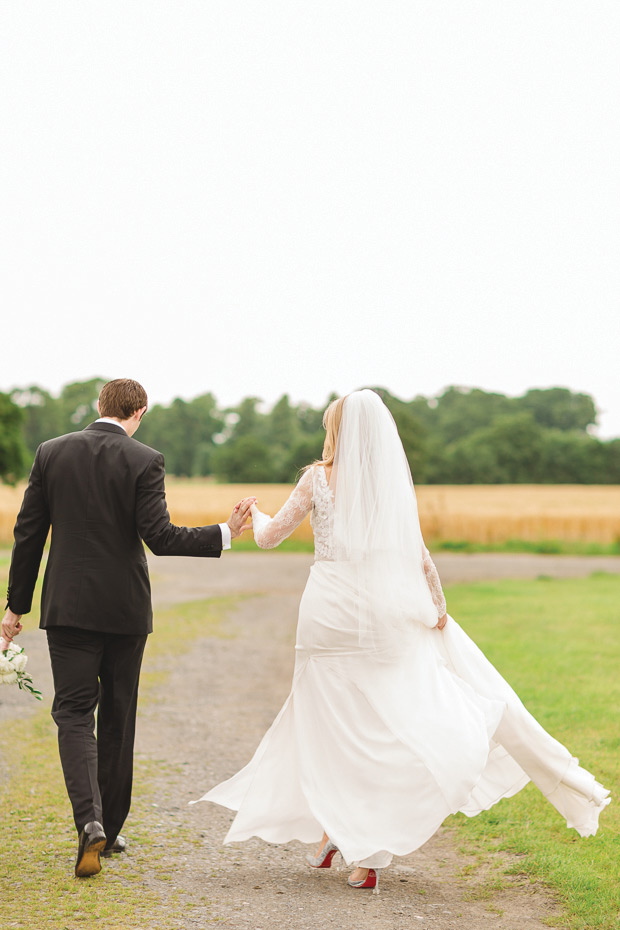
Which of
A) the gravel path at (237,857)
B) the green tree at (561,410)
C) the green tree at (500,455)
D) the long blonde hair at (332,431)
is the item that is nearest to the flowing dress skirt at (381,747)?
the gravel path at (237,857)

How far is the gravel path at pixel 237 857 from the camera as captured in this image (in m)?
4.04

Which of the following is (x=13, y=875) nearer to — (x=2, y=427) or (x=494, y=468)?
(x=2, y=427)

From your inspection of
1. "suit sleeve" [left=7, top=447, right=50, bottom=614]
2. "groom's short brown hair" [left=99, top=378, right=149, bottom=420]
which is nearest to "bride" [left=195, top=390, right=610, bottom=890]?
"groom's short brown hair" [left=99, top=378, right=149, bottom=420]

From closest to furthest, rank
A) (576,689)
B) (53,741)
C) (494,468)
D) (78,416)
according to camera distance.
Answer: (53,741) < (576,689) < (78,416) < (494,468)

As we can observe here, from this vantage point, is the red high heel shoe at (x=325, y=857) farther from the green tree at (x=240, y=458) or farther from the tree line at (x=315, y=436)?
the green tree at (x=240, y=458)

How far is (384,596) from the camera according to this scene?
4570 mm

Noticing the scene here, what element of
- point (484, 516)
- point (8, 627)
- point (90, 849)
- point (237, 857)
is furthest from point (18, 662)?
point (484, 516)

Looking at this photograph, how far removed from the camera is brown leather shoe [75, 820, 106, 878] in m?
4.27

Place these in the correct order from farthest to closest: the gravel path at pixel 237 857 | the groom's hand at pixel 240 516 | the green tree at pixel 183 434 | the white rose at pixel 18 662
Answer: the green tree at pixel 183 434 → the groom's hand at pixel 240 516 → the white rose at pixel 18 662 → the gravel path at pixel 237 857

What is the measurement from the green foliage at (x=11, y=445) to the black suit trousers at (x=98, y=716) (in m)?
35.5

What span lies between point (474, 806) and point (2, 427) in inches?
1446

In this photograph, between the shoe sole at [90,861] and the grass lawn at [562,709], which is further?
the grass lawn at [562,709]

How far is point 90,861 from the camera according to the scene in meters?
4.30

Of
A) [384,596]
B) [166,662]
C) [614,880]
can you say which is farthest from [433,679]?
[166,662]
